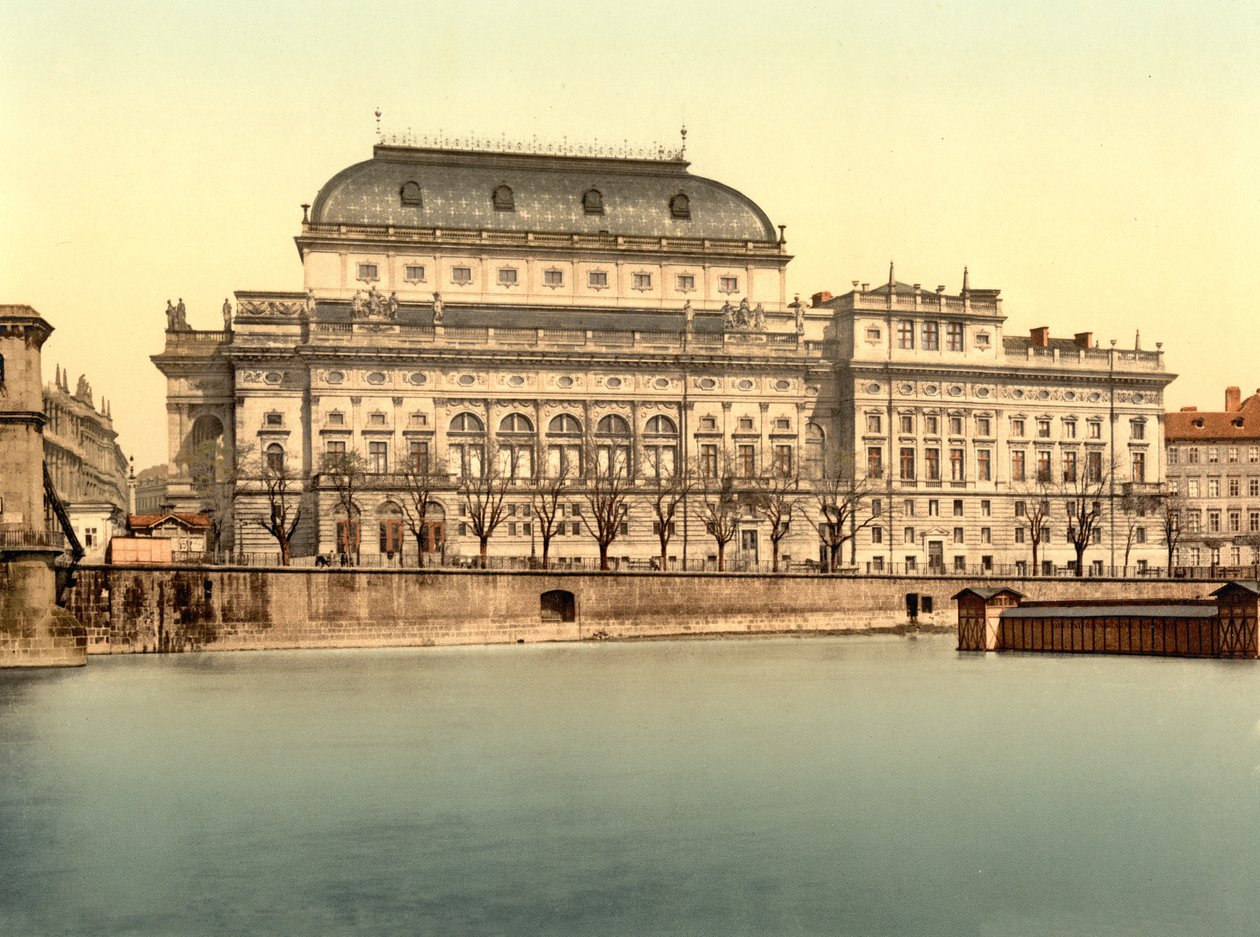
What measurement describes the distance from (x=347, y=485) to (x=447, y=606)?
48.0 ft

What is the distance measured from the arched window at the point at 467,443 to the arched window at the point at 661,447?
922cm

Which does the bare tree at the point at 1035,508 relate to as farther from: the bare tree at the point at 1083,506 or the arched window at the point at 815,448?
the arched window at the point at 815,448

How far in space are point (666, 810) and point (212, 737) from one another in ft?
51.7

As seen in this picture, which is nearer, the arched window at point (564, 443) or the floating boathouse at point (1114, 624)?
the floating boathouse at point (1114, 624)

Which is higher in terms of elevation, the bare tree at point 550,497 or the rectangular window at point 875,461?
the rectangular window at point 875,461

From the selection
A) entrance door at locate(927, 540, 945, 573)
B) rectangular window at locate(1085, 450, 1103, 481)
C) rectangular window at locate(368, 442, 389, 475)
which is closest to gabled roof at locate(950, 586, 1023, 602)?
entrance door at locate(927, 540, 945, 573)

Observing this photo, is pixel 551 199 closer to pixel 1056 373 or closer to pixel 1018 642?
pixel 1056 373

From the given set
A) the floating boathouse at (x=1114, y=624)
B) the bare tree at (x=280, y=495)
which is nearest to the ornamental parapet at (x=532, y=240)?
the bare tree at (x=280, y=495)

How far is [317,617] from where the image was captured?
242ft

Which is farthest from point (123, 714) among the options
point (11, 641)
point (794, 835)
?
point (794, 835)

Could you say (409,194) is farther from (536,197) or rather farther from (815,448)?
(815,448)

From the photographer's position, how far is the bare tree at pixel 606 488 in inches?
3516

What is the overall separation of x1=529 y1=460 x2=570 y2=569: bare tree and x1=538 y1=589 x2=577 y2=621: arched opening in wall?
400 inches

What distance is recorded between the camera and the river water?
27.9 meters
